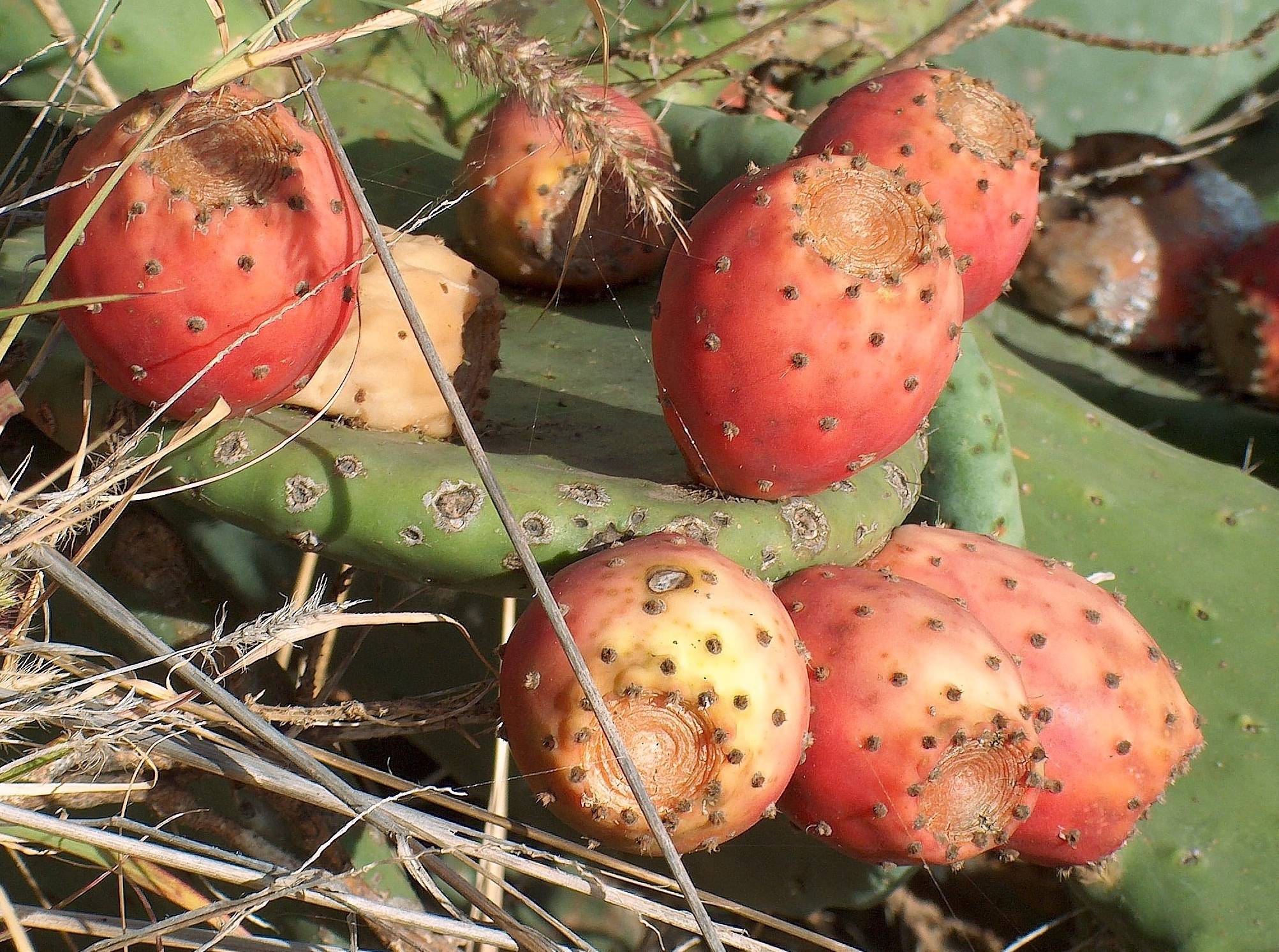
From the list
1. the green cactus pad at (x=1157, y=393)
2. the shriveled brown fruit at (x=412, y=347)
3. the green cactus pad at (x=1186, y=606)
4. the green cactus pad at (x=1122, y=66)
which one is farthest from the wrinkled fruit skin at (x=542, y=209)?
the green cactus pad at (x=1122, y=66)

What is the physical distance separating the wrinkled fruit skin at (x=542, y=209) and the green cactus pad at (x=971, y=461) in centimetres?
38

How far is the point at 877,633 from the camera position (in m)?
0.87

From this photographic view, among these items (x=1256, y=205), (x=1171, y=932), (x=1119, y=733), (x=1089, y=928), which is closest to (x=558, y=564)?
(x=1119, y=733)

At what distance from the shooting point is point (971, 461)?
4.41 feet

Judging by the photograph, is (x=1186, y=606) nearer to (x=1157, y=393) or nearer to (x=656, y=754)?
(x=1157, y=393)

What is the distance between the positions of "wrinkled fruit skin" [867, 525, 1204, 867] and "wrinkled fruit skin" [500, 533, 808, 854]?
10.7 inches

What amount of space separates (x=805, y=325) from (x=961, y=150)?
0.37m

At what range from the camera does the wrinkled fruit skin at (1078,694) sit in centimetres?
97

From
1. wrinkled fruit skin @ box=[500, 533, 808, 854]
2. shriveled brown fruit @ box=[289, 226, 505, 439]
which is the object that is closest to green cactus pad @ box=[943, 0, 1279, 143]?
shriveled brown fruit @ box=[289, 226, 505, 439]

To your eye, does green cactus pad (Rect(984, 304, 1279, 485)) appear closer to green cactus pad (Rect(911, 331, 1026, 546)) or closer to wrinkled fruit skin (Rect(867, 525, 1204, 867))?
green cactus pad (Rect(911, 331, 1026, 546))

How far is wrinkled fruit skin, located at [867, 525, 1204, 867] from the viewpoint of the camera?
3.18 feet

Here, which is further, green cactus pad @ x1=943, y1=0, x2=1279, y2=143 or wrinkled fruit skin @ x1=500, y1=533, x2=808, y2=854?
green cactus pad @ x1=943, y1=0, x2=1279, y2=143

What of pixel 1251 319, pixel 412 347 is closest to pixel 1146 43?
pixel 1251 319

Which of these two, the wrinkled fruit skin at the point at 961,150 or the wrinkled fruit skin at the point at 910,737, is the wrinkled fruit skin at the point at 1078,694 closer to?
the wrinkled fruit skin at the point at 910,737
